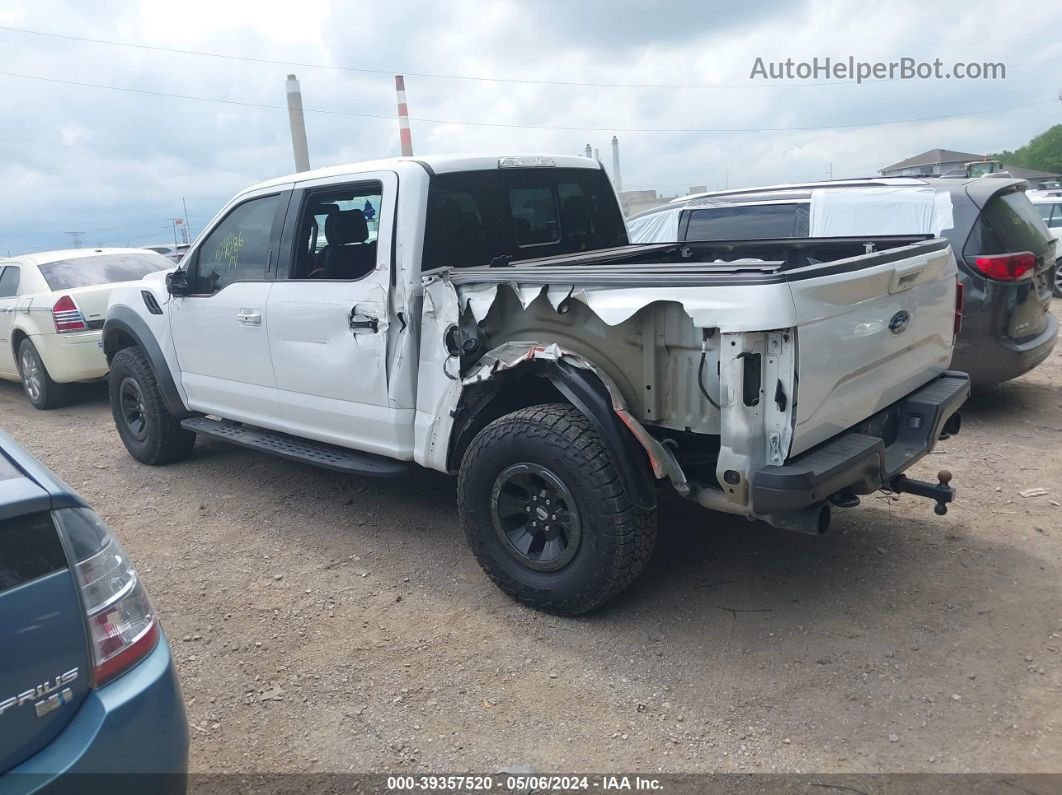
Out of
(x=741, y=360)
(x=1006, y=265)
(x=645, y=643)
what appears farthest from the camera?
(x=1006, y=265)

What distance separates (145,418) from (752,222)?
5054 millimetres

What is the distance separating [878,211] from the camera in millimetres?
6410

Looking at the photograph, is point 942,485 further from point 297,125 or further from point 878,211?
point 297,125

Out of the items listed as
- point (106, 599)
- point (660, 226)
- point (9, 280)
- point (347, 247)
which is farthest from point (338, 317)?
point (9, 280)

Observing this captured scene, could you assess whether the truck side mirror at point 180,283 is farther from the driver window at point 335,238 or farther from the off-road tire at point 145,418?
the driver window at point 335,238

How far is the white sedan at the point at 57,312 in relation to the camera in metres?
7.82

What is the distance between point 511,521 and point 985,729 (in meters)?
1.96

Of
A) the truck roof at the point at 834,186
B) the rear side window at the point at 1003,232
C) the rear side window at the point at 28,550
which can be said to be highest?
the truck roof at the point at 834,186

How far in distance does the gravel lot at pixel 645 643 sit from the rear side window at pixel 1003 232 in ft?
5.04

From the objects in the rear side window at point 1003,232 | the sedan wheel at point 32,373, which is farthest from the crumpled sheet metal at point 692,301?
the sedan wheel at point 32,373

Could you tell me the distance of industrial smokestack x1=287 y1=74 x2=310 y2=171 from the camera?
2627 cm

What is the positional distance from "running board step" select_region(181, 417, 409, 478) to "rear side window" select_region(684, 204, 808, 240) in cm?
376

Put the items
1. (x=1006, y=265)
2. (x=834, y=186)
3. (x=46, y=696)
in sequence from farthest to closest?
(x=834, y=186) < (x=1006, y=265) < (x=46, y=696)

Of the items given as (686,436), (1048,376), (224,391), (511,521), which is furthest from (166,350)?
(1048,376)
